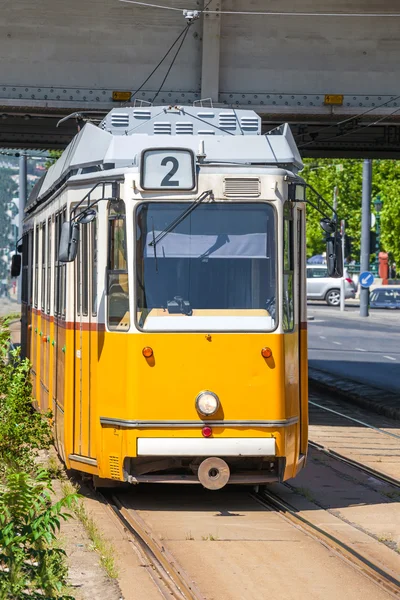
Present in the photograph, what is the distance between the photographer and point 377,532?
9383mm

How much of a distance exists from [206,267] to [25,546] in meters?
3.77

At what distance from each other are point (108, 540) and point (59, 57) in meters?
8.80

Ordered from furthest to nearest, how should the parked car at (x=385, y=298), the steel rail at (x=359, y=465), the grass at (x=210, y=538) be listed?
the parked car at (x=385, y=298) → the steel rail at (x=359, y=465) → the grass at (x=210, y=538)

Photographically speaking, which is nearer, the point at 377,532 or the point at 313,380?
the point at 377,532

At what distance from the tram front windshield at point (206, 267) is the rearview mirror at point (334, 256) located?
0.83 m

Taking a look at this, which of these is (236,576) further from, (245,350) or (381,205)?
(381,205)

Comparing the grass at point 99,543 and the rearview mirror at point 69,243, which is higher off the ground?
the rearview mirror at point 69,243

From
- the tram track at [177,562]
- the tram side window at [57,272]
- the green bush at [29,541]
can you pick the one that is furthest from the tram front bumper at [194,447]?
the tram side window at [57,272]

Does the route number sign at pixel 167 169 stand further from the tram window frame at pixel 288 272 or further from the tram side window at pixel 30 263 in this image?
the tram side window at pixel 30 263

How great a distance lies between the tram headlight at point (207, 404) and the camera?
32.2ft

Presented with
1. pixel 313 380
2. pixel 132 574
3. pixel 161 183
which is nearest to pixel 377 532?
pixel 132 574

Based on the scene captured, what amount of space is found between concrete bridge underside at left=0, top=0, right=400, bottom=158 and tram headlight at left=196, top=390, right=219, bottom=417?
6.82m

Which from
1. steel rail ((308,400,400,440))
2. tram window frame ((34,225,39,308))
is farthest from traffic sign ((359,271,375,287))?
tram window frame ((34,225,39,308))

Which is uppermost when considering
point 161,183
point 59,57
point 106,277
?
point 59,57
